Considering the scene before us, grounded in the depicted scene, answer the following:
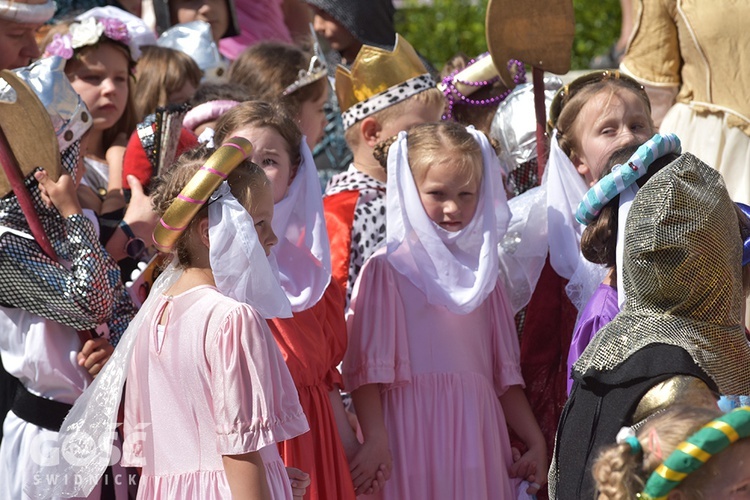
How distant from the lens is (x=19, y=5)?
14.9 feet

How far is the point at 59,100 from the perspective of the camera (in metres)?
4.18

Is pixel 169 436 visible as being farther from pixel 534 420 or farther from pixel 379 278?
pixel 534 420

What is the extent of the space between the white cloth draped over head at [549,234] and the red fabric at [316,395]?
0.80 metres

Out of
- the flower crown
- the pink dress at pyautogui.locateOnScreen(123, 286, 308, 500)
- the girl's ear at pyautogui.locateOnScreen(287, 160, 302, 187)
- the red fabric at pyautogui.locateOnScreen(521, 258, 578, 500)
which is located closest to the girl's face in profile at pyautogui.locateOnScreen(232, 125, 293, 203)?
the girl's ear at pyautogui.locateOnScreen(287, 160, 302, 187)

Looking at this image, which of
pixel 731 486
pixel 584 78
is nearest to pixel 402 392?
pixel 584 78

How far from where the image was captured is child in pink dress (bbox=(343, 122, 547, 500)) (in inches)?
157

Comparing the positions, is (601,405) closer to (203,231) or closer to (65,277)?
(203,231)

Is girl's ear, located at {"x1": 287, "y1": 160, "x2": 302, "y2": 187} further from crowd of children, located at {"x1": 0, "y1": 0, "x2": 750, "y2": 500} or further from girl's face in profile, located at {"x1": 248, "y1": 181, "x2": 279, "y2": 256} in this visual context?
girl's face in profile, located at {"x1": 248, "y1": 181, "x2": 279, "y2": 256}

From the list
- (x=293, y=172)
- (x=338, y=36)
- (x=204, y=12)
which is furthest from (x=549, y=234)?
(x=204, y=12)

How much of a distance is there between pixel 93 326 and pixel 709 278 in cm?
215

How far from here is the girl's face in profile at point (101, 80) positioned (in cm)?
505

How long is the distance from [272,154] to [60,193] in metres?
0.75

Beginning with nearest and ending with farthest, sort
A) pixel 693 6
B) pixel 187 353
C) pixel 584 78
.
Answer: pixel 187 353 → pixel 584 78 → pixel 693 6

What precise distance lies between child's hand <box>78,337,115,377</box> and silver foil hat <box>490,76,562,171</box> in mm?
2071
